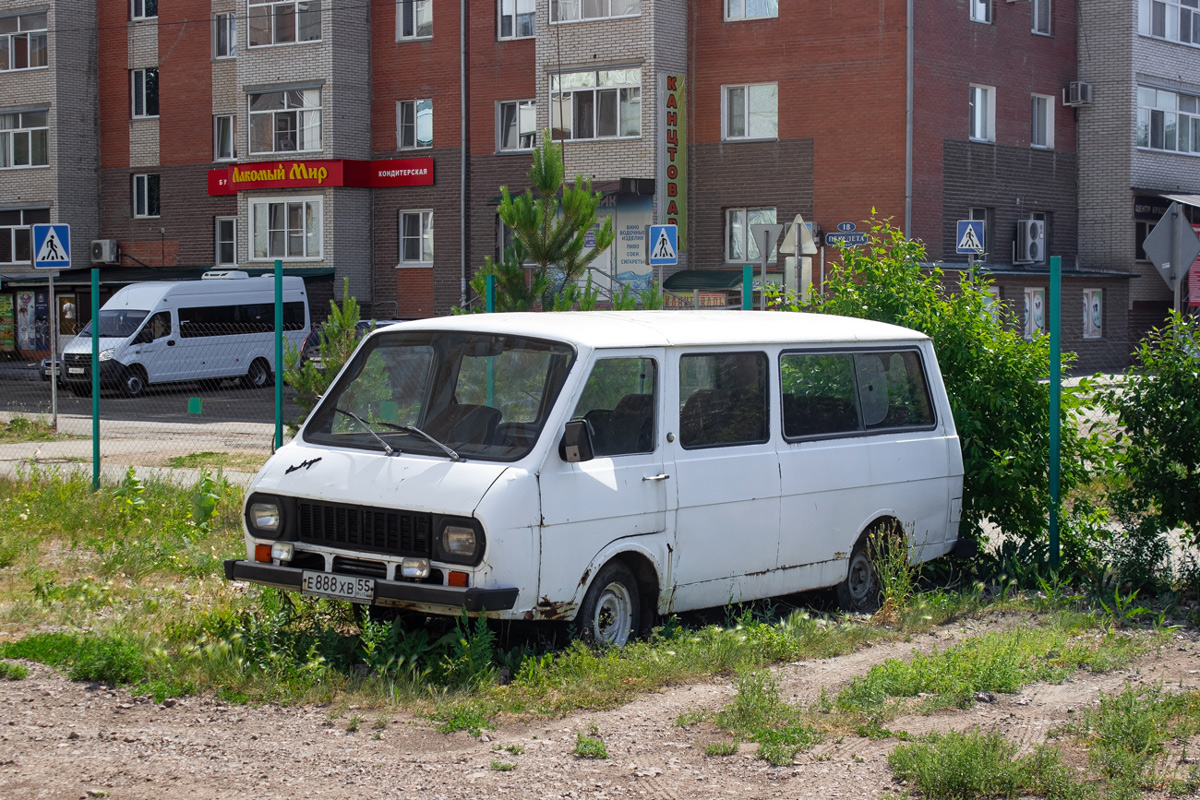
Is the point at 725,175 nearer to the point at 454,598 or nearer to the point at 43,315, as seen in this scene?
the point at 43,315

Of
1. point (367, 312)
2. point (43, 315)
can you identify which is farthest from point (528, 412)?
point (43, 315)

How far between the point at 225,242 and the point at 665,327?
122ft

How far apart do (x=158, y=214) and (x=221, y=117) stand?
12.2 ft

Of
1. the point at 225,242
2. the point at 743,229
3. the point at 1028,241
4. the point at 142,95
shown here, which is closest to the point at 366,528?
the point at 743,229

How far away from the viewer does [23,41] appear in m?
44.5

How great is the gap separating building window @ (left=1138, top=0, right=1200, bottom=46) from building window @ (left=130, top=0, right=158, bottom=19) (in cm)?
2875

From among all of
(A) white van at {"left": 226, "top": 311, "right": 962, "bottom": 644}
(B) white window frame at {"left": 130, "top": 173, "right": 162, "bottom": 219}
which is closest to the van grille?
(A) white van at {"left": 226, "top": 311, "right": 962, "bottom": 644}

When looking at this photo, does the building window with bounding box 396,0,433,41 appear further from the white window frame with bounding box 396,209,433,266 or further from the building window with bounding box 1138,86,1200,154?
the building window with bounding box 1138,86,1200,154

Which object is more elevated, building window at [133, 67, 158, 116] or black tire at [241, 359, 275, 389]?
building window at [133, 67, 158, 116]

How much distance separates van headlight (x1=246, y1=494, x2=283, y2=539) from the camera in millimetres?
6910

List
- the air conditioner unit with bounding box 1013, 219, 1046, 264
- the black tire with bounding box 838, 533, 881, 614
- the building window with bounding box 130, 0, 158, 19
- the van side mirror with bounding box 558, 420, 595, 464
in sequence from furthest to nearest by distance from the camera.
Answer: the building window with bounding box 130, 0, 158, 19 → the air conditioner unit with bounding box 1013, 219, 1046, 264 → the black tire with bounding box 838, 533, 881, 614 → the van side mirror with bounding box 558, 420, 595, 464

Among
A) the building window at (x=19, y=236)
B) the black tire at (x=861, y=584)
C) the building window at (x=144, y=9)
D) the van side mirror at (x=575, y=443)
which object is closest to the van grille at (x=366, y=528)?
the van side mirror at (x=575, y=443)

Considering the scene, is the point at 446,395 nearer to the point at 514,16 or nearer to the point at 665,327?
the point at 665,327

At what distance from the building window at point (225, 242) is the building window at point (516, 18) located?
10.8 metres
